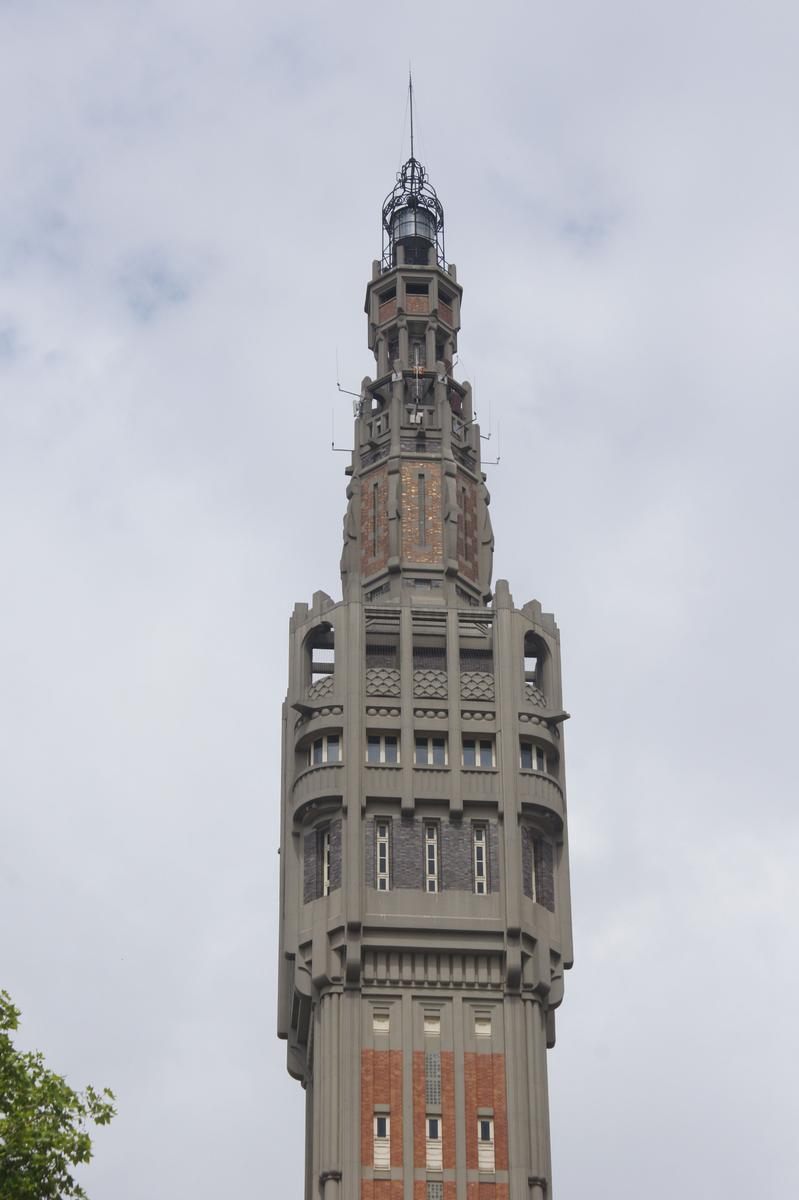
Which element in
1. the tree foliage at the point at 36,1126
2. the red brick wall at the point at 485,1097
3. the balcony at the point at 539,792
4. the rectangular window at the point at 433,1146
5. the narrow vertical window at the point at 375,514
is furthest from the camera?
the narrow vertical window at the point at 375,514

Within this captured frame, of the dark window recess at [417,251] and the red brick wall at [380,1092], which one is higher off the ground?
the dark window recess at [417,251]

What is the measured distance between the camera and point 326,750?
333 ft

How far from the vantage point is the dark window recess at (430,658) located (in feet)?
341

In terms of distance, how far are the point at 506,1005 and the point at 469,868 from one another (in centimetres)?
633

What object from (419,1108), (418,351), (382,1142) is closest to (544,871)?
(419,1108)

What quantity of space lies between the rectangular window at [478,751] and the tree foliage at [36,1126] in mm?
39434

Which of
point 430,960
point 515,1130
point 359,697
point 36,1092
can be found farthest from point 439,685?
point 36,1092

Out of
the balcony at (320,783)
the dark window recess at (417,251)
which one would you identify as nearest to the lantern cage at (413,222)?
the dark window recess at (417,251)

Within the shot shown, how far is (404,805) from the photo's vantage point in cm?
9919

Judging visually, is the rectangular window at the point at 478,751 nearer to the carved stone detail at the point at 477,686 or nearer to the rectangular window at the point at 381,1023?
the carved stone detail at the point at 477,686

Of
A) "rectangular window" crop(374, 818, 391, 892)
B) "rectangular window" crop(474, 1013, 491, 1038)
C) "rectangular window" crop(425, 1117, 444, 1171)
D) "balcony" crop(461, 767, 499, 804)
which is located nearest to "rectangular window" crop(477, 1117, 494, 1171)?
"rectangular window" crop(425, 1117, 444, 1171)

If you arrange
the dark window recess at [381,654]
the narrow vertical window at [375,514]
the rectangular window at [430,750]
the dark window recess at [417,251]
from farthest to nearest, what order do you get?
1. the dark window recess at [417,251]
2. the narrow vertical window at [375,514]
3. the dark window recess at [381,654]
4. the rectangular window at [430,750]

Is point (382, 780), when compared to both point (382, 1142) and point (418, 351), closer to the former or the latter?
point (382, 1142)

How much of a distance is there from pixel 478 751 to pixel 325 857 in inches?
336
